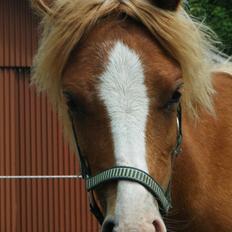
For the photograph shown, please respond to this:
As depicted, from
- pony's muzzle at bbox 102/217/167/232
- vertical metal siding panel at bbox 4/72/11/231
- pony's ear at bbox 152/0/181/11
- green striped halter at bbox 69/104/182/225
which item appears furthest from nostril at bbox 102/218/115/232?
vertical metal siding panel at bbox 4/72/11/231

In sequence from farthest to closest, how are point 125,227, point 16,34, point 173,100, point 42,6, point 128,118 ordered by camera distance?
point 16,34 < point 42,6 < point 173,100 < point 128,118 < point 125,227

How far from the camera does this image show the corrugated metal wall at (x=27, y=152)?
420 inches

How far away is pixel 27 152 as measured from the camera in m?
10.8

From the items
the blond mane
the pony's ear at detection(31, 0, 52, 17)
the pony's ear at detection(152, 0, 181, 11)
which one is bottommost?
the blond mane

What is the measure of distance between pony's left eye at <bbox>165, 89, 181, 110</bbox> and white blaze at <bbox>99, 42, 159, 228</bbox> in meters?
0.15

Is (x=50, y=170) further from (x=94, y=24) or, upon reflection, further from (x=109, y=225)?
(x=109, y=225)

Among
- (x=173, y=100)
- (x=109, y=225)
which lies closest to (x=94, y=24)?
(x=173, y=100)

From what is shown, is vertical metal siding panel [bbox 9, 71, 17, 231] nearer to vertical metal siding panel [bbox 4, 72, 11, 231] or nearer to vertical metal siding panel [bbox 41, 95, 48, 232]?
vertical metal siding panel [bbox 4, 72, 11, 231]

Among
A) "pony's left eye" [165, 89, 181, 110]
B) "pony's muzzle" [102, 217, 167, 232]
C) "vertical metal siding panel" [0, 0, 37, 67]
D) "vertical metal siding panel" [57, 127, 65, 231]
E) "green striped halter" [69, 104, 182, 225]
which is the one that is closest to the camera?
"pony's muzzle" [102, 217, 167, 232]

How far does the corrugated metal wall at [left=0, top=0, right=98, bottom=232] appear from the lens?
35.0ft

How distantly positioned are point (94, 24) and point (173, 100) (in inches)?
19.3

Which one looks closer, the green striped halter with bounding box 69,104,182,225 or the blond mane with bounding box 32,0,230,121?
the green striped halter with bounding box 69,104,182,225

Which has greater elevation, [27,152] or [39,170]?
[27,152]

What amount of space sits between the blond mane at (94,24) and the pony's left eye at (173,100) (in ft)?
0.52
